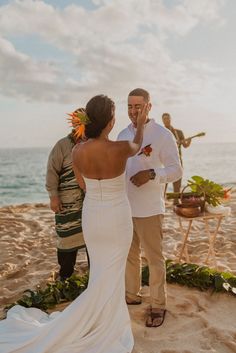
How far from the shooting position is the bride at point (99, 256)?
3227 mm

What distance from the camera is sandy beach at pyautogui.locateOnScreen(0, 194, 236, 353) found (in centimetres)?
370

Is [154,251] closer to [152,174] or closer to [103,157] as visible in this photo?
[152,174]

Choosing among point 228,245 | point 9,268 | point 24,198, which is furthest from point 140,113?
point 24,198

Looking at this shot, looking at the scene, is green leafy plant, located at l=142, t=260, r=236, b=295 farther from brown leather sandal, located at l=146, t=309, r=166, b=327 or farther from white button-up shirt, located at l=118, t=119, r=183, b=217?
white button-up shirt, located at l=118, t=119, r=183, b=217

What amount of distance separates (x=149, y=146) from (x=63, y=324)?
1.73 metres

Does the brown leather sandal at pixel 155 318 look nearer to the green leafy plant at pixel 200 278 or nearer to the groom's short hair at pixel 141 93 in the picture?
the green leafy plant at pixel 200 278

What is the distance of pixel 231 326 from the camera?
396cm

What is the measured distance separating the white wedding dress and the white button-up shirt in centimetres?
50

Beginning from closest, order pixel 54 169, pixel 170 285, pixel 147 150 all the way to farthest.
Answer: pixel 147 150 → pixel 54 169 → pixel 170 285

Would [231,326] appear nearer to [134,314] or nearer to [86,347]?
[134,314]

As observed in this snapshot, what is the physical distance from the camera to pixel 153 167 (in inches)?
158

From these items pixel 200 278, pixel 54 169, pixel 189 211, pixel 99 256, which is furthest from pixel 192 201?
pixel 99 256

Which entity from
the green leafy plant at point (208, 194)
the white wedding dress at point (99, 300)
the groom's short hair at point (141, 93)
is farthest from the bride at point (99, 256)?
the green leafy plant at point (208, 194)

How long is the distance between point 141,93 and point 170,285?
2359 millimetres
